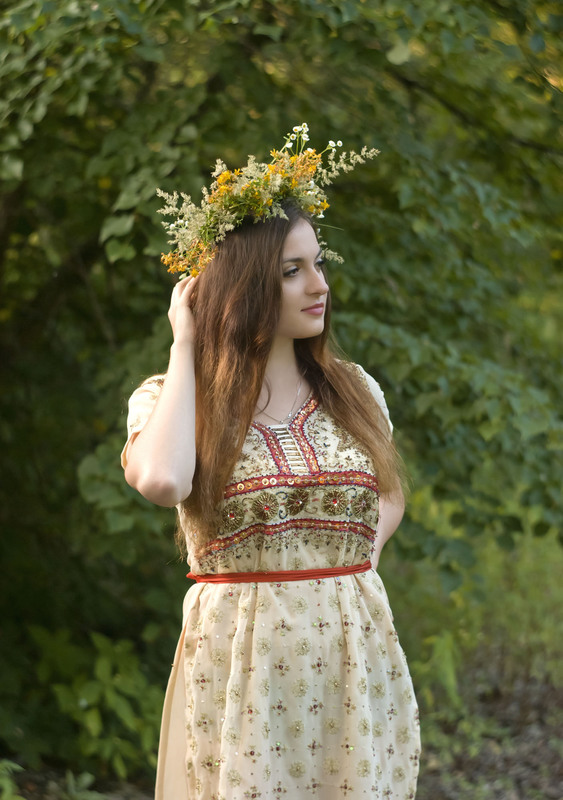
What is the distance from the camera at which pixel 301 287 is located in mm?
2229

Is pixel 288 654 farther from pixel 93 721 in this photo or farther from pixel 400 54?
pixel 400 54

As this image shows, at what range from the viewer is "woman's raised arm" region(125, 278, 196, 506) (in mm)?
1996

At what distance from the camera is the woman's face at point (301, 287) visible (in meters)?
2.22

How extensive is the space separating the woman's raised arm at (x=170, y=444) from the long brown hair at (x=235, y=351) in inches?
3.0

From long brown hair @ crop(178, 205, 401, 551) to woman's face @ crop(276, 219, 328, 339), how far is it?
0.07 feet

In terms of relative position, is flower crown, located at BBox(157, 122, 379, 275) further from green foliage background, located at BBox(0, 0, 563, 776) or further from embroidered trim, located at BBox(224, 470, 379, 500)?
green foliage background, located at BBox(0, 0, 563, 776)

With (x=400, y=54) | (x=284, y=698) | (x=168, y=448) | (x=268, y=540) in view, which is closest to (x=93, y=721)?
(x=284, y=698)

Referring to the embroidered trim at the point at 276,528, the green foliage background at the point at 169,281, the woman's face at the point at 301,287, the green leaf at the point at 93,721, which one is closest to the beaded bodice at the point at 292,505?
the embroidered trim at the point at 276,528

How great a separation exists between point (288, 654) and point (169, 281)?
86.5 inches

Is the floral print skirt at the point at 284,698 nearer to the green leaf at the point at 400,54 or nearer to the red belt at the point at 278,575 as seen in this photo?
the red belt at the point at 278,575

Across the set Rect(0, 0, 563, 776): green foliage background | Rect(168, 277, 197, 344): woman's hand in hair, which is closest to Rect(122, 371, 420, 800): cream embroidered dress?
Rect(168, 277, 197, 344): woman's hand in hair

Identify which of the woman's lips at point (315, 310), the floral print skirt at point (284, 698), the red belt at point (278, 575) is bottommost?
the floral print skirt at point (284, 698)

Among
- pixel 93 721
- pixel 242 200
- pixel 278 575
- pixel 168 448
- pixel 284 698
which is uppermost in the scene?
pixel 242 200

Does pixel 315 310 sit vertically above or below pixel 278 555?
above
